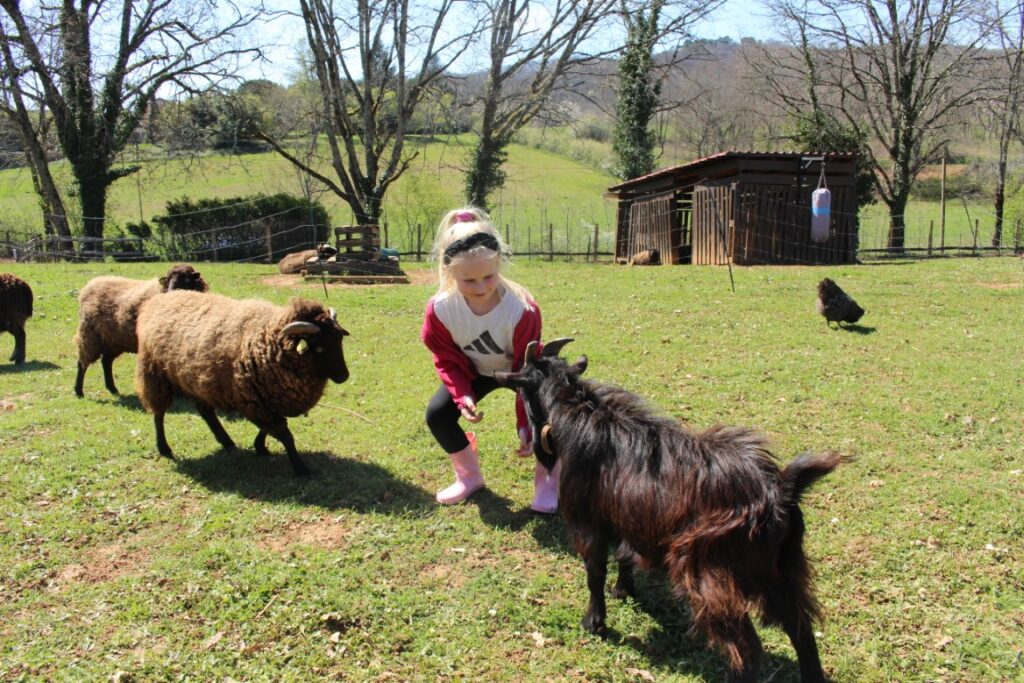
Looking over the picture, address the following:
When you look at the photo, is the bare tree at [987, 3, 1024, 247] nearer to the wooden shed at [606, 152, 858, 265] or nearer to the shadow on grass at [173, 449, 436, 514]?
the wooden shed at [606, 152, 858, 265]

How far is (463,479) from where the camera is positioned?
512cm

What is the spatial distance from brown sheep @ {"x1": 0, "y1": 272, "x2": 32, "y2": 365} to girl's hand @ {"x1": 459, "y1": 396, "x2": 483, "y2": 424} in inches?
326

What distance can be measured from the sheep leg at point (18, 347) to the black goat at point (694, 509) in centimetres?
922

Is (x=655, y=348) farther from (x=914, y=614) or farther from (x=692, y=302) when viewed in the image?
(x=914, y=614)

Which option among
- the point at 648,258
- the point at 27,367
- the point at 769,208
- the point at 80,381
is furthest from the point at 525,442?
the point at 648,258

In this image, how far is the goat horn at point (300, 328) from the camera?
520 cm

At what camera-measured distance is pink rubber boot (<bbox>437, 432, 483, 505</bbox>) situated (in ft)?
16.5

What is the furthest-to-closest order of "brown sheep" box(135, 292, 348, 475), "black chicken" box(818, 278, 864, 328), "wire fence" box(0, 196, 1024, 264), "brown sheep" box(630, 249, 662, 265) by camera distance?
"wire fence" box(0, 196, 1024, 264)
"brown sheep" box(630, 249, 662, 265)
"black chicken" box(818, 278, 864, 328)
"brown sheep" box(135, 292, 348, 475)

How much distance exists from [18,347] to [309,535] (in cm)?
758

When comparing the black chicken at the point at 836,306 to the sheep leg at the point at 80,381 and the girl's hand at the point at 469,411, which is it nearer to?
the girl's hand at the point at 469,411

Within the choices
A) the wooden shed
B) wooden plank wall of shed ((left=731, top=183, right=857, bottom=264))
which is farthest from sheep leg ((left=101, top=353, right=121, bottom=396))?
wooden plank wall of shed ((left=731, top=183, right=857, bottom=264))

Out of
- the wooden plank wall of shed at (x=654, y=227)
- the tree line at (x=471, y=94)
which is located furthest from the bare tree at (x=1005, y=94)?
the wooden plank wall of shed at (x=654, y=227)

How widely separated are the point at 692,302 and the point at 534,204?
29.4 meters

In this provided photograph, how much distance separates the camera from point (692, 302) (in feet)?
39.5
